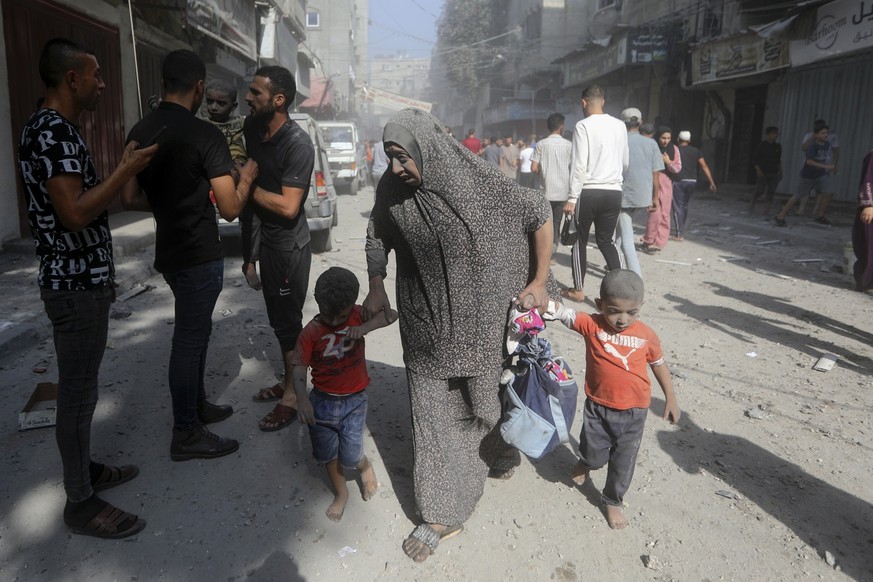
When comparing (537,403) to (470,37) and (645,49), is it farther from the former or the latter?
(470,37)

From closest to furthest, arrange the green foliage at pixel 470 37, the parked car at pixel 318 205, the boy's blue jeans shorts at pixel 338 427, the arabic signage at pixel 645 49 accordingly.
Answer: the boy's blue jeans shorts at pixel 338 427, the parked car at pixel 318 205, the arabic signage at pixel 645 49, the green foliage at pixel 470 37

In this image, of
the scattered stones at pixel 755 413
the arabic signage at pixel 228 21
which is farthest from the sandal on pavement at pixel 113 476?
the arabic signage at pixel 228 21

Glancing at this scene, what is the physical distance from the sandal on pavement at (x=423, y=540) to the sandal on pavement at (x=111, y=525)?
116 centimetres

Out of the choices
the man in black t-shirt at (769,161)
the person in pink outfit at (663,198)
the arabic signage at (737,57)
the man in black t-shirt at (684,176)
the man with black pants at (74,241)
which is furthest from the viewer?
the arabic signage at (737,57)

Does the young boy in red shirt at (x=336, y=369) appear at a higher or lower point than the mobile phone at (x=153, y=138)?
lower

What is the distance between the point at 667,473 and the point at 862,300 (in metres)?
4.71

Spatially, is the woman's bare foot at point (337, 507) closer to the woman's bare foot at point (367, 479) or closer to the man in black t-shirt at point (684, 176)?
the woman's bare foot at point (367, 479)

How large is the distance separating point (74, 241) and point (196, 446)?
1274 mm

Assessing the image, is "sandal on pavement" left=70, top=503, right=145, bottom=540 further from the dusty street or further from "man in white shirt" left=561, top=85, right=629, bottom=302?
"man in white shirt" left=561, top=85, right=629, bottom=302

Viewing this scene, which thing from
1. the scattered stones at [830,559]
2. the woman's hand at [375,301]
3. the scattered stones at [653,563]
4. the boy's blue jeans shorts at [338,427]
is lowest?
the scattered stones at [653,563]

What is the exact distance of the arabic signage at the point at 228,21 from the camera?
921 centimetres

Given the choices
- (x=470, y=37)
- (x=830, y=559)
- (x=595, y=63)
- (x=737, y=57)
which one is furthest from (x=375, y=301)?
(x=470, y=37)

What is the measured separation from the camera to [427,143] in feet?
7.89

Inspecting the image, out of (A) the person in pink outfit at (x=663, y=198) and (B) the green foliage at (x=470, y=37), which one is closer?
(A) the person in pink outfit at (x=663, y=198)
